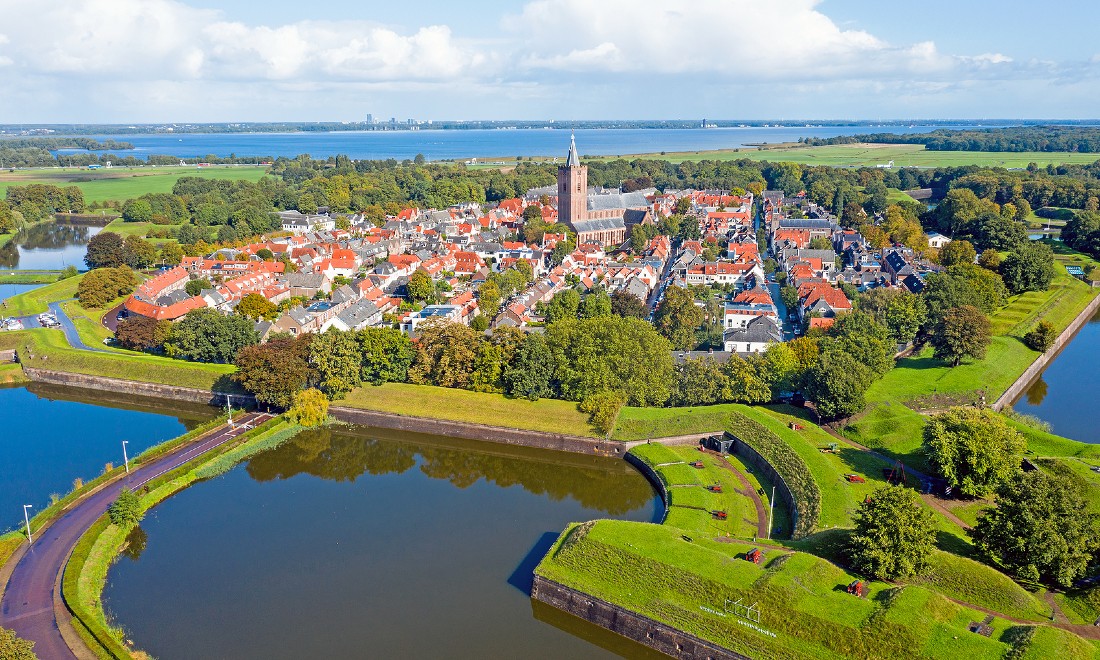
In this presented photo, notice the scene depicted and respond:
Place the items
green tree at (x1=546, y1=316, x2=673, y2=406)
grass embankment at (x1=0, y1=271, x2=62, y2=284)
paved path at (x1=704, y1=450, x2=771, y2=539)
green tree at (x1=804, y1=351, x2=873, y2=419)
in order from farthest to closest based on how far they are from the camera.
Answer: grass embankment at (x1=0, y1=271, x2=62, y2=284) → green tree at (x1=546, y1=316, x2=673, y2=406) → green tree at (x1=804, y1=351, x2=873, y2=419) → paved path at (x1=704, y1=450, x2=771, y2=539)

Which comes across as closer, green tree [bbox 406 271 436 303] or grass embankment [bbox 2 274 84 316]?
grass embankment [bbox 2 274 84 316]

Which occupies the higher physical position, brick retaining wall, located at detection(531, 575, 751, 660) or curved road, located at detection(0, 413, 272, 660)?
curved road, located at detection(0, 413, 272, 660)

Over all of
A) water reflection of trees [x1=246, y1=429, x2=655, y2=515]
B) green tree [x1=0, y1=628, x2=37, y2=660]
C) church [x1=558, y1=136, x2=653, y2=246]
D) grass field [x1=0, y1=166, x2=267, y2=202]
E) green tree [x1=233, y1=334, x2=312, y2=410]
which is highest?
grass field [x1=0, y1=166, x2=267, y2=202]

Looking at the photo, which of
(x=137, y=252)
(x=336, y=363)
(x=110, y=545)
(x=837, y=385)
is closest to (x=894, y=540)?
(x=837, y=385)

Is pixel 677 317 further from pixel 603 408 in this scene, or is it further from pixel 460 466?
pixel 460 466

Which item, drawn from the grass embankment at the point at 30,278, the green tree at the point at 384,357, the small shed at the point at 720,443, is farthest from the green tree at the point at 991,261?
the grass embankment at the point at 30,278

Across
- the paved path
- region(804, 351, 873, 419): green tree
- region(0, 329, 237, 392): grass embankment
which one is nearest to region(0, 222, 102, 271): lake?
region(0, 329, 237, 392): grass embankment

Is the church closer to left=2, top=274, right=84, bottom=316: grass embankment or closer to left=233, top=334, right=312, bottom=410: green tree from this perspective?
left=233, top=334, right=312, bottom=410: green tree

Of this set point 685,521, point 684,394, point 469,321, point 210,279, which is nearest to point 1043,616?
point 685,521
